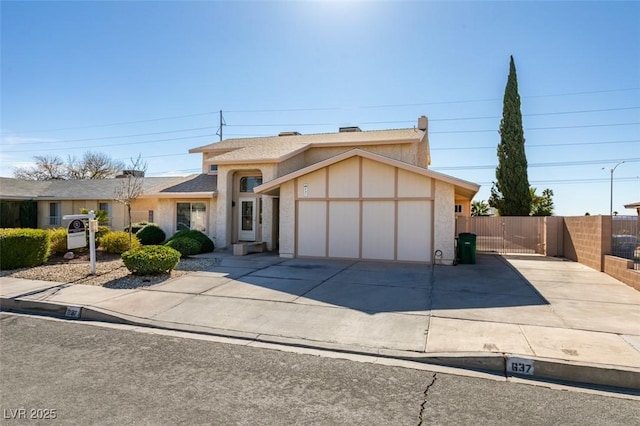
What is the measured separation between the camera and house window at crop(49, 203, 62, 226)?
2809cm

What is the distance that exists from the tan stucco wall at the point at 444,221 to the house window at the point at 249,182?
8.87 m

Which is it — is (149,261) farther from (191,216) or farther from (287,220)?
(191,216)

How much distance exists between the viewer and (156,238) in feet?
63.6

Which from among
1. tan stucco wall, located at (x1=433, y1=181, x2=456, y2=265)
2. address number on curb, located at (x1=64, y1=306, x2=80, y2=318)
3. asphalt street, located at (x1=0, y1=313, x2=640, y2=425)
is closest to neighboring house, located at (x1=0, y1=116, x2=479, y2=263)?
tan stucco wall, located at (x1=433, y1=181, x2=456, y2=265)

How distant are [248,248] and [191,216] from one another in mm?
4667

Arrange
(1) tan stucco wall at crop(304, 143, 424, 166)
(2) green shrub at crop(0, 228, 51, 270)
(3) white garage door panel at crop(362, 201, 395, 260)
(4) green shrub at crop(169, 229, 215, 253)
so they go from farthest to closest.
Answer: (1) tan stucco wall at crop(304, 143, 424, 166) < (4) green shrub at crop(169, 229, 215, 253) < (3) white garage door panel at crop(362, 201, 395, 260) < (2) green shrub at crop(0, 228, 51, 270)

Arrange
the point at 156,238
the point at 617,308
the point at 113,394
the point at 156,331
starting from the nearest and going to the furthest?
1. the point at 113,394
2. the point at 156,331
3. the point at 617,308
4. the point at 156,238

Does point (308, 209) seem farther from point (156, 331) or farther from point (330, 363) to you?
point (330, 363)

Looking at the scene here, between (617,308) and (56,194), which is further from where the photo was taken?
(56,194)

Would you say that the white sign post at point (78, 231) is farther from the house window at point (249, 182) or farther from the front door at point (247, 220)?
the house window at point (249, 182)

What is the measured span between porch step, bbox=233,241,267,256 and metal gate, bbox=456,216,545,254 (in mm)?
10780

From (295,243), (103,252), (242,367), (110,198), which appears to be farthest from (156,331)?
(110,198)

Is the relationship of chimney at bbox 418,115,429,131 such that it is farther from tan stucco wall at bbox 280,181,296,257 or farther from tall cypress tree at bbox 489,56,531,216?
tan stucco wall at bbox 280,181,296,257

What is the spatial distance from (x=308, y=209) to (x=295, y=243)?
143 cm
